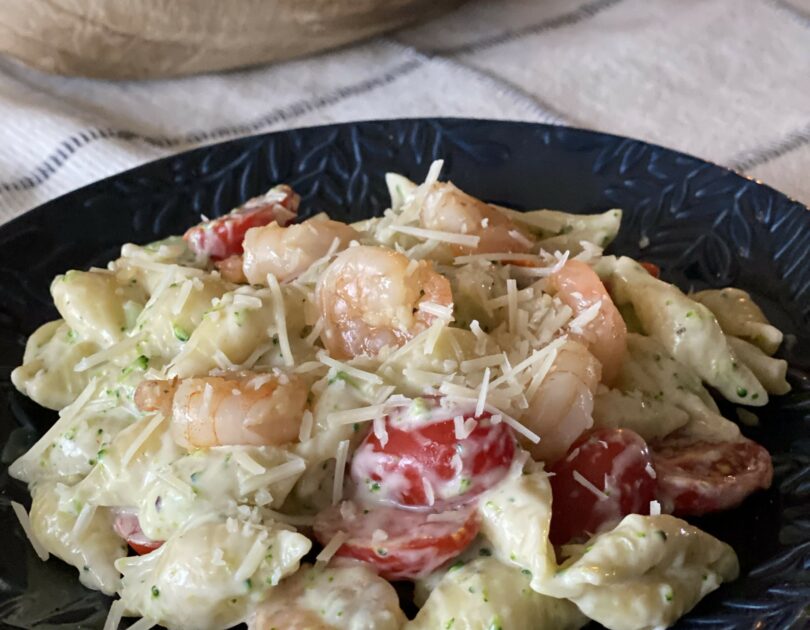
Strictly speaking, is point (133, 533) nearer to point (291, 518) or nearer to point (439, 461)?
point (291, 518)

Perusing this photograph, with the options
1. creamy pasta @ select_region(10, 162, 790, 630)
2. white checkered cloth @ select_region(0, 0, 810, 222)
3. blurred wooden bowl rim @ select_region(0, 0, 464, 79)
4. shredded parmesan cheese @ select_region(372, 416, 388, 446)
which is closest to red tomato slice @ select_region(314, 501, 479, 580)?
creamy pasta @ select_region(10, 162, 790, 630)

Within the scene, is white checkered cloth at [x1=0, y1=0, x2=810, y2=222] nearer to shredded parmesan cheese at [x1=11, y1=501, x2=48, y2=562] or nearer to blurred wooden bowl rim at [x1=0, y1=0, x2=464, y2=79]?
blurred wooden bowl rim at [x1=0, y1=0, x2=464, y2=79]

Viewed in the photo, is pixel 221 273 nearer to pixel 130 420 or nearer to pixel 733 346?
pixel 130 420

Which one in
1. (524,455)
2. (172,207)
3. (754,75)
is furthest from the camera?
(754,75)

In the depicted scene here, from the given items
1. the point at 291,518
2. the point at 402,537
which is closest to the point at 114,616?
the point at 291,518

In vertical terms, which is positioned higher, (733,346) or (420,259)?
(420,259)

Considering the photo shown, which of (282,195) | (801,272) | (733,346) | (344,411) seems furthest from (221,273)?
(801,272)

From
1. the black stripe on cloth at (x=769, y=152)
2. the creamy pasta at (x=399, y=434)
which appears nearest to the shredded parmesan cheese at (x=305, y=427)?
the creamy pasta at (x=399, y=434)

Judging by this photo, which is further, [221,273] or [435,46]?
[435,46]

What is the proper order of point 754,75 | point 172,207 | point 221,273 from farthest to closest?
point 754,75, point 172,207, point 221,273
